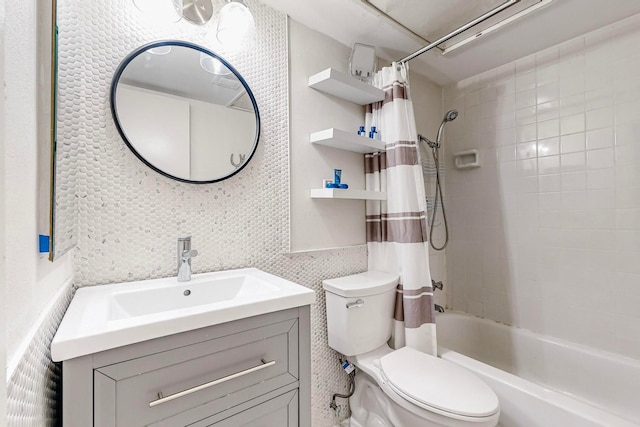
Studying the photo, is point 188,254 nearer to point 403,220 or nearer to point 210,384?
point 210,384

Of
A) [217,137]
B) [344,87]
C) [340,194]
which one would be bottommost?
[340,194]

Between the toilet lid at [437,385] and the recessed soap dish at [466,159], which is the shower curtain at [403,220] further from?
the recessed soap dish at [466,159]

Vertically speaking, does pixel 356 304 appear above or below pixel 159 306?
below

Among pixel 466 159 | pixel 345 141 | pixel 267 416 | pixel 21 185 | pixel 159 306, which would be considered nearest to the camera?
pixel 21 185

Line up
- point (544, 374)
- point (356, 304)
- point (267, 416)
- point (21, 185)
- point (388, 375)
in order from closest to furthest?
point (21, 185) < point (267, 416) < point (388, 375) < point (356, 304) < point (544, 374)

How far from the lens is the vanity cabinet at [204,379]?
2.04 feet

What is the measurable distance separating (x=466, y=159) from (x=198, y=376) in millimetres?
2321

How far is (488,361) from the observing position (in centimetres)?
206

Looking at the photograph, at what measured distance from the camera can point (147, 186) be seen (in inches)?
43.7

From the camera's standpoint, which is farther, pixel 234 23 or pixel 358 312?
pixel 358 312

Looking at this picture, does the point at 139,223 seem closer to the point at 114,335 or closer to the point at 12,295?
A: the point at 114,335

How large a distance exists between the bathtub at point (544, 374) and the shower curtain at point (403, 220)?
0.84ft

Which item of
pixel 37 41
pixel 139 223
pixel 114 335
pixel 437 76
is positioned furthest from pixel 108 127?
pixel 437 76

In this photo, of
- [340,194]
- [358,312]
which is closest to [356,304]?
[358,312]
